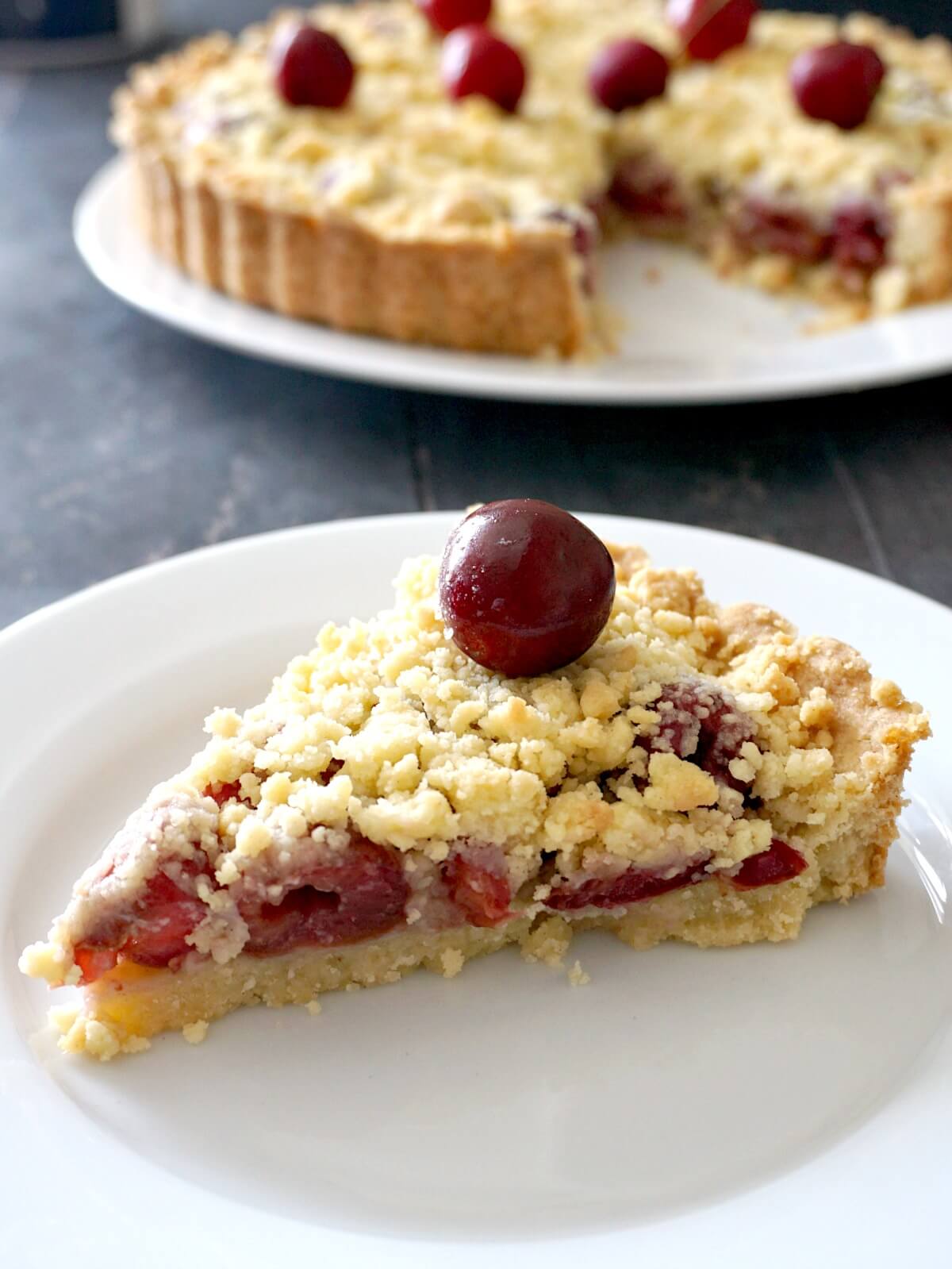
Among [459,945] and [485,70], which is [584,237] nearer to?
[485,70]

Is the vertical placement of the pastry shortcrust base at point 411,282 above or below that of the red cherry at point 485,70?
below

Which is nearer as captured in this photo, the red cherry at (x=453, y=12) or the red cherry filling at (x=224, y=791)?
the red cherry filling at (x=224, y=791)

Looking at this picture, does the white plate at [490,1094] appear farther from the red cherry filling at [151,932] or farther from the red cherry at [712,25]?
the red cherry at [712,25]

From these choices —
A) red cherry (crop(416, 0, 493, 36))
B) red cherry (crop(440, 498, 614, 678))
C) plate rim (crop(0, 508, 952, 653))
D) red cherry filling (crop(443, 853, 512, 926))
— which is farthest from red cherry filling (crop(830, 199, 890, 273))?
red cherry filling (crop(443, 853, 512, 926))

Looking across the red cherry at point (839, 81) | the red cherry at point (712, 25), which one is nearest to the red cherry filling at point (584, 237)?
the red cherry at point (839, 81)

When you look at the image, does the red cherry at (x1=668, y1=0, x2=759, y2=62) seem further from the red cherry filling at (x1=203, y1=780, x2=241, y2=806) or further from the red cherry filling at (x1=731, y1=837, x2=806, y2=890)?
the red cherry filling at (x1=203, y1=780, x2=241, y2=806)

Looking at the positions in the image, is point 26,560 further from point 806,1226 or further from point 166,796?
point 806,1226

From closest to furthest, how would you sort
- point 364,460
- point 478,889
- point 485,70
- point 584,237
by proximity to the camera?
point 478,889 → point 364,460 → point 584,237 → point 485,70

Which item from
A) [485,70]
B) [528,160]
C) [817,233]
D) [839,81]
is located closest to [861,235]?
[817,233]
